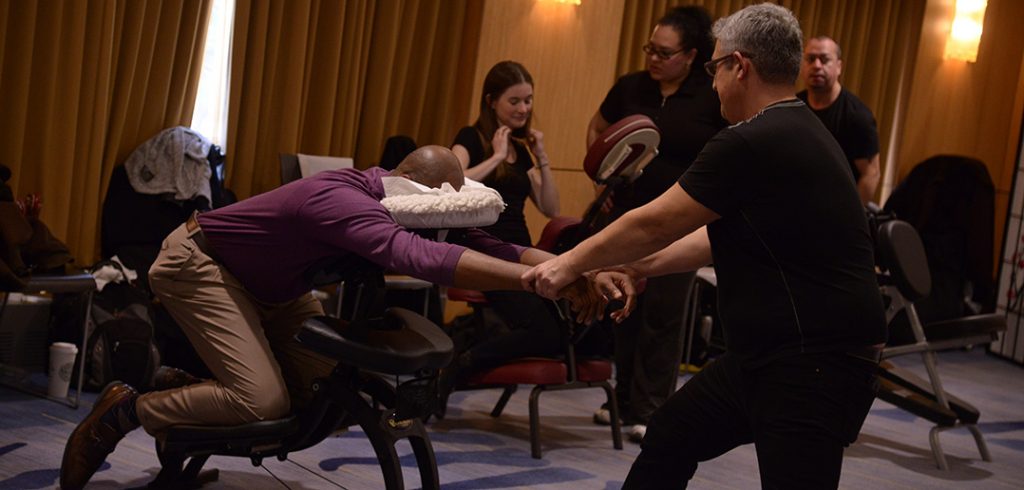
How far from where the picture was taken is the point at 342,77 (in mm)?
5492

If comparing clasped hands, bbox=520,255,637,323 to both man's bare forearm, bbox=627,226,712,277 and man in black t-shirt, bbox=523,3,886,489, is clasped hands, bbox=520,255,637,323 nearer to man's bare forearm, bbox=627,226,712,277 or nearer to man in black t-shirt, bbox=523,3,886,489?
man's bare forearm, bbox=627,226,712,277

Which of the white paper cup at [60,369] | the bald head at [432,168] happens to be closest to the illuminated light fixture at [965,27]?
the bald head at [432,168]

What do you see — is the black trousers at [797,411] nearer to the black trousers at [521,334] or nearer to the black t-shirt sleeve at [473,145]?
the black trousers at [521,334]

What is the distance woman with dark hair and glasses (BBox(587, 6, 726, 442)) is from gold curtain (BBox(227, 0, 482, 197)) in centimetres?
147

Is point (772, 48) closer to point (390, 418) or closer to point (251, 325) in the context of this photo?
point (390, 418)

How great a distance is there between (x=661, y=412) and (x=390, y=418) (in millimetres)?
714

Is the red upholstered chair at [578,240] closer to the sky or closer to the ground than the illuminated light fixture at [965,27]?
closer to the ground

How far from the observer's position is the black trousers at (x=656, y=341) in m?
4.37

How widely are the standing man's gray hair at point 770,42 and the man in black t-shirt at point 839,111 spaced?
301 cm

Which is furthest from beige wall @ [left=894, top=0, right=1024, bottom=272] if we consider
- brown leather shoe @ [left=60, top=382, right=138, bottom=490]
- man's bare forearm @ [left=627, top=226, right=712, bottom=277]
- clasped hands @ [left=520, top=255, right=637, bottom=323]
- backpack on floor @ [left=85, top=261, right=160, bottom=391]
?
brown leather shoe @ [left=60, top=382, right=138, bottom=490]

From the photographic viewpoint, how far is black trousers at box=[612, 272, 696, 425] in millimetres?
4367

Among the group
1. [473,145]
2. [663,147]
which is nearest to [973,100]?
[663,147]

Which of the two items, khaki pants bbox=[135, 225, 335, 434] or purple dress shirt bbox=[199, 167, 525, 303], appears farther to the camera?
khaki pants bbox=[135, 225, 335, 434]

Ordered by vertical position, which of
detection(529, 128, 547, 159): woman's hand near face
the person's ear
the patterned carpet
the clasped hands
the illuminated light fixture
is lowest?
the patterned carpet
